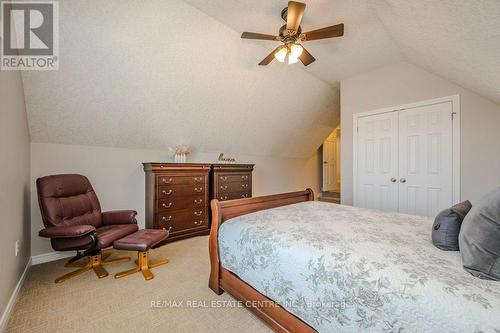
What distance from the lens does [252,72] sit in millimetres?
3482

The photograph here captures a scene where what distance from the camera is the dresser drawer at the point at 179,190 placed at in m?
3.34

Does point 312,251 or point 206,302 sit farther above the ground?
point 312,251

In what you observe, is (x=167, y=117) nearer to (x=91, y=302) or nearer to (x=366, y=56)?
(x=91, y=302)

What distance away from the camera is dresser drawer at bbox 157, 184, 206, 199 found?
131 inches

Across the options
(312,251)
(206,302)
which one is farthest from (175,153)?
(312,251)

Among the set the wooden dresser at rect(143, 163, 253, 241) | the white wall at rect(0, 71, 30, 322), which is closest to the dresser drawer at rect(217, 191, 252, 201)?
the wooden dresser at rect(143, 163, 253, 241)

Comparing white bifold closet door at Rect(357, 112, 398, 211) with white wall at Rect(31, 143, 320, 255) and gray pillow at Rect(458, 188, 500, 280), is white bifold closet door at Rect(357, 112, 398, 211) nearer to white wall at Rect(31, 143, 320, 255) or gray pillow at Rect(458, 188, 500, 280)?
gray pillow at Rect(458, 188, 500, 280)

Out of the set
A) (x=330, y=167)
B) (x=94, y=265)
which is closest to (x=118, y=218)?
(x=94, y=265)

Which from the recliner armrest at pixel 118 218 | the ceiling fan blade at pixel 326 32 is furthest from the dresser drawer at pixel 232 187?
the ceiling fan blade at pixel 326 32

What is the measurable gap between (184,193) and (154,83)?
5.57 feet

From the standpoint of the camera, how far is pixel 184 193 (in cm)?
359

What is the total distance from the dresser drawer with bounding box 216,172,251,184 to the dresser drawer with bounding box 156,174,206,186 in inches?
13.9

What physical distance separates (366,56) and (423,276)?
327 centimetres

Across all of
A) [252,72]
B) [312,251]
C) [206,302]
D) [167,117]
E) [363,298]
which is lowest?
[206,302]
